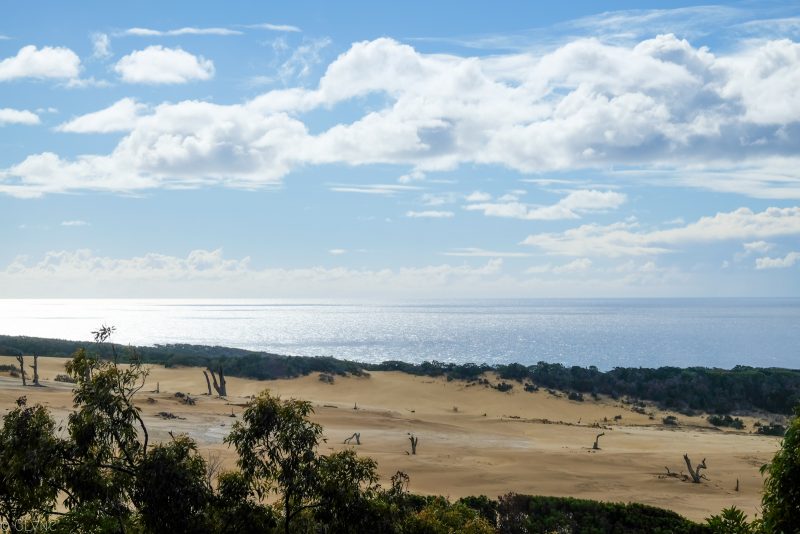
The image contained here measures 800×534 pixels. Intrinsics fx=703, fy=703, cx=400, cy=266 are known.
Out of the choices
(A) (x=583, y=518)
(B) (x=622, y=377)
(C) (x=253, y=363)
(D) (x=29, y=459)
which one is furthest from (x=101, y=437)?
(B) (x=622, y=377)

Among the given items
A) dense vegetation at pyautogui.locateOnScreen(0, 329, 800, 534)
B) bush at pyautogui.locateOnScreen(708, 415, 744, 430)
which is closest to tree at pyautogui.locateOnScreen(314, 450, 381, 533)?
dense vegetation at pyautogui.locateOnScreen(0, 329, 800, 534)

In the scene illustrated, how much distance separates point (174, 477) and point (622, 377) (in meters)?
47.7

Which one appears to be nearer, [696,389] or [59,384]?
[59,384]

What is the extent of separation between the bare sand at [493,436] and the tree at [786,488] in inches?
550

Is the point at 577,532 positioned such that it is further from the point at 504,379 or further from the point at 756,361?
the point at 756,361

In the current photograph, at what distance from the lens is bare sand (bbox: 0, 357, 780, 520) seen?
2452cm

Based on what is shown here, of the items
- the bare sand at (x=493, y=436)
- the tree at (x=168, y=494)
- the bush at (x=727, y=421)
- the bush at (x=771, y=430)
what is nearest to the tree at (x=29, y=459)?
the tree at (x=168, y=494)

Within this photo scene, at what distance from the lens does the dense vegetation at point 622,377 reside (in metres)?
45.9

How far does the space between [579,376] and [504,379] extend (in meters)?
5.49

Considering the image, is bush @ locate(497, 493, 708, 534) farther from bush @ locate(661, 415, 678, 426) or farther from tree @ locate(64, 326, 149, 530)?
bush @ locate(661, 415, 678, 426)

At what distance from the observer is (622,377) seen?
51656mm

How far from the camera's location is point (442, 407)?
46.2 meters

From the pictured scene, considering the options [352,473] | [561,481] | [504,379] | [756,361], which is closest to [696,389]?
[504,379]

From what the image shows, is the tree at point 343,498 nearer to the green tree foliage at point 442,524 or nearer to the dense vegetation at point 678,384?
the green tree foliage at point 442,524
